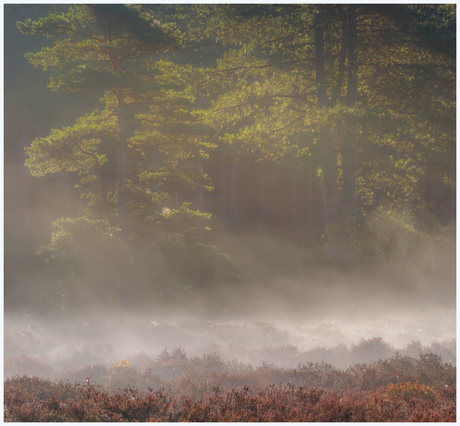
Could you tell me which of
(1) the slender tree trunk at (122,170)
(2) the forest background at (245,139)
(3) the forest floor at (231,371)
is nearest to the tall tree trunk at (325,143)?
(2) the forest background at (245,139)

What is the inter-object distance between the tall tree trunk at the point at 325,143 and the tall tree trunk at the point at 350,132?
1.20ft

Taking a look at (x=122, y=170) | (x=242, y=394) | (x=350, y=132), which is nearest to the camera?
(x=242, y=394)

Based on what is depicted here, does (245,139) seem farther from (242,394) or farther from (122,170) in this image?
(242,394)

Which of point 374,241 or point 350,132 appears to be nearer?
point 350,132

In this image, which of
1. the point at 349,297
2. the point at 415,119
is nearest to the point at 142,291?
the point at 349,297

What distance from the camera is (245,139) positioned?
47.1ft

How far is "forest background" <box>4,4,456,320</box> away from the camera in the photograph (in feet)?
39.7

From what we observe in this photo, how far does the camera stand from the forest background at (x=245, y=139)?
12.1 m

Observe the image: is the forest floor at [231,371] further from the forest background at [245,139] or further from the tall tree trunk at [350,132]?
the tall tree trunk at [350,132]

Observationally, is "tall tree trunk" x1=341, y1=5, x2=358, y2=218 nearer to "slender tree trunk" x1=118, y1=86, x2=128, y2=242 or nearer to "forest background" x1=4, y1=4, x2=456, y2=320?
"forest background" x1=4, y1=4, x2=456, y2=320

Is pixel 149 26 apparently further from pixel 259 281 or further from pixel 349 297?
pixel 349 297

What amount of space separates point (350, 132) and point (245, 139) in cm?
361

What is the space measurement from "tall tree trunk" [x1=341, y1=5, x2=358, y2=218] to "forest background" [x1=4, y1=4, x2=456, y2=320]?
48 mm

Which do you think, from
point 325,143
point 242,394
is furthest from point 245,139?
point 242,394
